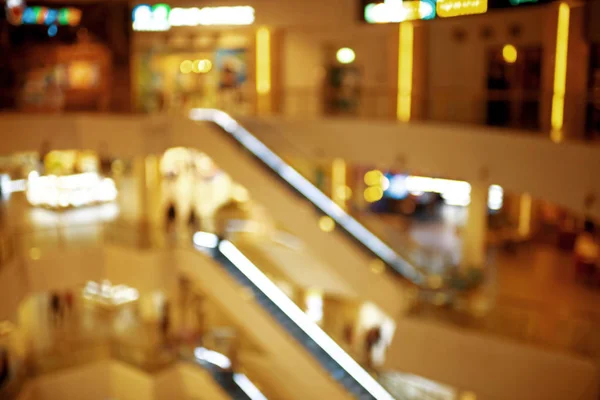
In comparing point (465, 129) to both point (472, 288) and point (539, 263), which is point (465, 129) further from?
point (539, 263)

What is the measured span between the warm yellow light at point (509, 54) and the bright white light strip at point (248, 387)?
37.6 feet

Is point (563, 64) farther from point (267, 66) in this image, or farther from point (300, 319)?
point (267, 66)

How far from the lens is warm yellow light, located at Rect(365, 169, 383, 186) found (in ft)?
75.7

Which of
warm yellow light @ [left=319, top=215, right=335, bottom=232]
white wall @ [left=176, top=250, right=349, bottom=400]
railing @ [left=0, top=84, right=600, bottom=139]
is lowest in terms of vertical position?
white wall @ [left=176, top=250, right=349, bottom=400]

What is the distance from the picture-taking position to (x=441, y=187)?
75.8 ft

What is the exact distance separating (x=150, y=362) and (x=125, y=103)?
8528mm

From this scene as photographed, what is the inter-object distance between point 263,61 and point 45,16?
7.10m

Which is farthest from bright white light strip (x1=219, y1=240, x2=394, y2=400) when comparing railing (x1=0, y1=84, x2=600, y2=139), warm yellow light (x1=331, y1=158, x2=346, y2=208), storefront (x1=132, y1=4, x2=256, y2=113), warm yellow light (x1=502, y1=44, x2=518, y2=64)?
warm yellow light (x1=502, y1=44, x2=518, y2=64)

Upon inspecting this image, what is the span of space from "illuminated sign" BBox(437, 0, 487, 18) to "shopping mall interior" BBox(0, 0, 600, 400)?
0.05 meters

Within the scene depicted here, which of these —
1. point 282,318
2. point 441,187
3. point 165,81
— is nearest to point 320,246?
point 282,318

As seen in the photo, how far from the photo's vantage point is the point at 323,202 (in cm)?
1598

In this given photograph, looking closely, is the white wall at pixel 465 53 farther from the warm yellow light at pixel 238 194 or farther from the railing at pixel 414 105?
the warm yellow light at pixel 238 194

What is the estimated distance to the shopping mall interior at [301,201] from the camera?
13164mm

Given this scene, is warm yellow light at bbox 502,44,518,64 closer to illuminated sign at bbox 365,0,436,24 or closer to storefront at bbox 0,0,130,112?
illuminated sign at bbox 365,0,436,24
